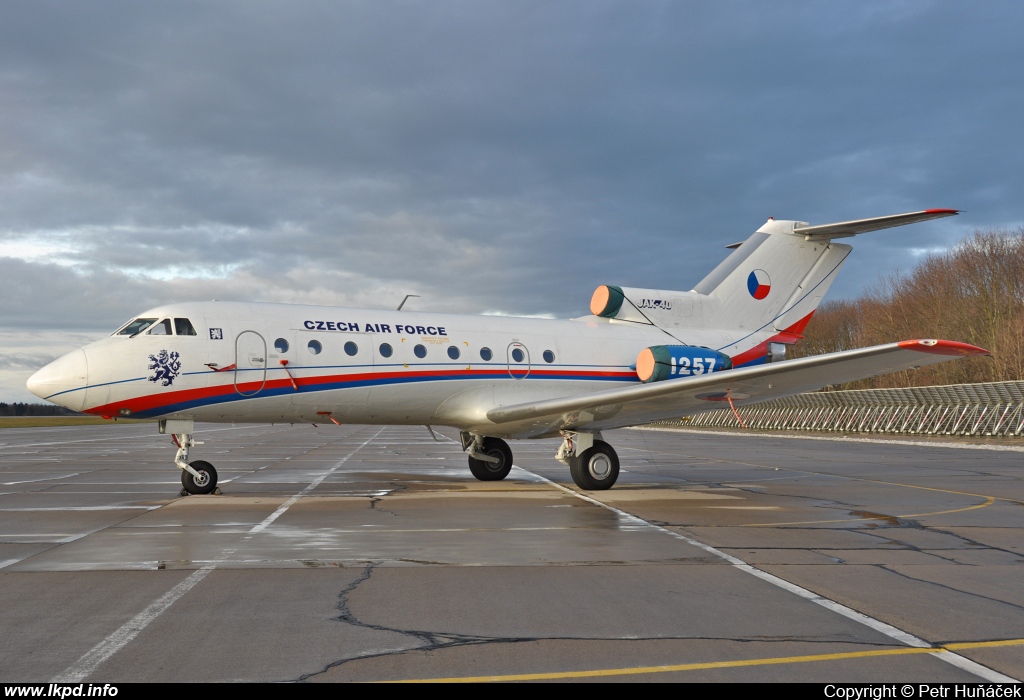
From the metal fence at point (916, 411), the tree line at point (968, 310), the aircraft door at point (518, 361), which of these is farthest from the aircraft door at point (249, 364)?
the tree line at point (968, 310)

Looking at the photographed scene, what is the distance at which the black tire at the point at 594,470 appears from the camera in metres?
16.3

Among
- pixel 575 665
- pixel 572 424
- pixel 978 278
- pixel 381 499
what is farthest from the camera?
pixel 978 278

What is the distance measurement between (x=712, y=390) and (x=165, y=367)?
9702 mm

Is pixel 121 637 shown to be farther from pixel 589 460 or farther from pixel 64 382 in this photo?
pixel 589 460

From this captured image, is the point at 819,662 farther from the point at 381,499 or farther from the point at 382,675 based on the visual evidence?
the point at 381,499

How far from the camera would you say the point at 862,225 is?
18.4 meters

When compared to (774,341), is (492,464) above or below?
below

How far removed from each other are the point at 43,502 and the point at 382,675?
11500 mm

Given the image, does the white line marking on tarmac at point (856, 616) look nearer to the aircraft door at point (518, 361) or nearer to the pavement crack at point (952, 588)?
the pavement crack at point (952, 588)

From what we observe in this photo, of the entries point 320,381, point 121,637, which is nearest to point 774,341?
point 320,381

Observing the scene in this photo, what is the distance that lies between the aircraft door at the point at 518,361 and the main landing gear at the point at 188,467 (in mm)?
6133

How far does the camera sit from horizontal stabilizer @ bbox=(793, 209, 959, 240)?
619 inches
